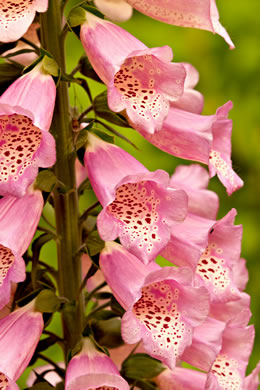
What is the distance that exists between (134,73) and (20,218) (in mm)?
265

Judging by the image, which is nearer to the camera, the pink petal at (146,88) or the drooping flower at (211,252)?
the pink petal at (146,88)

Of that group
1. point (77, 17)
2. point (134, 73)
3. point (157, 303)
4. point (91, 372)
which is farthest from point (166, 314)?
point (77, 17)

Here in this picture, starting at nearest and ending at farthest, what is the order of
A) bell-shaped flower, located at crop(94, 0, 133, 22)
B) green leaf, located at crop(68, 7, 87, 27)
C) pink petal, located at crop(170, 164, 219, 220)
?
green leaf, located at crop(68, 7, 87, 27), bell-shaped flower, located at crop(94, 0, 133, 22), pink petal, located at crop(170, 164, 219, 220)

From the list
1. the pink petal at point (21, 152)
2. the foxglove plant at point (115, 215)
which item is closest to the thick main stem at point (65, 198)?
the foxglove plant at point (115, 215)

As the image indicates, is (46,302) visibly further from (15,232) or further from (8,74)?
(8,74)

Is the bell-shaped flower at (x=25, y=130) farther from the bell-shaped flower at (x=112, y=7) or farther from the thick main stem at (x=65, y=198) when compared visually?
the bell-shaped flower at (x=112, y=7)

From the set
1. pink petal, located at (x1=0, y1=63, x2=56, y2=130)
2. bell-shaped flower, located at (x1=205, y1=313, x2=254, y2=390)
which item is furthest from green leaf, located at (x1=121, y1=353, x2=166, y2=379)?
pink petal, located at (x1=0, y1=63, x2=56, y2=130)

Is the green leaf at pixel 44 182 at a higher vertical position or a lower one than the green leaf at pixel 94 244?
higher

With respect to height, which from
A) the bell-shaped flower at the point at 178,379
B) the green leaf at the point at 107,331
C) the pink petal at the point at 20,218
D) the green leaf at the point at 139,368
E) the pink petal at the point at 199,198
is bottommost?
the bell-shaped flower at the point at 178,379

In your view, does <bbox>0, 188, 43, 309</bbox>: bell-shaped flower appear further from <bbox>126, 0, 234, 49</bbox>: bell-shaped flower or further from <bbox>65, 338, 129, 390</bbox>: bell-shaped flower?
<bbox>126, 0, 234, 49</bbox>: bell-shaped flower

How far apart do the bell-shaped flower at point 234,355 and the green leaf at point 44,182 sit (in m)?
0.37

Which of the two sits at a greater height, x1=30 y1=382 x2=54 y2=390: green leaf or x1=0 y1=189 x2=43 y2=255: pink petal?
x1=0 y1=189 x2=43 y2=255: pink petal

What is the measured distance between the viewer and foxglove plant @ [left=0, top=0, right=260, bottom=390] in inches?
45.4

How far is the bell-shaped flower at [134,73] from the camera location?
1.15 meters
